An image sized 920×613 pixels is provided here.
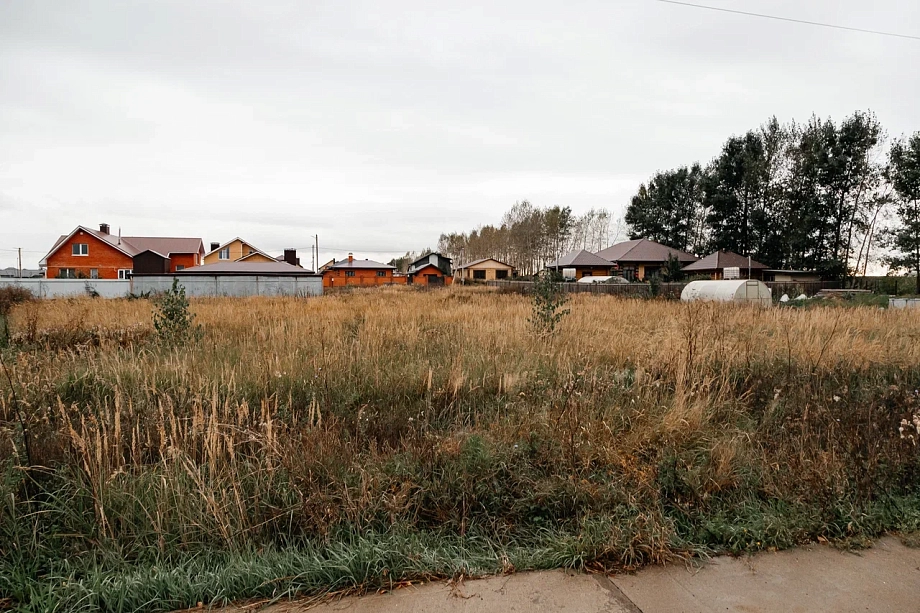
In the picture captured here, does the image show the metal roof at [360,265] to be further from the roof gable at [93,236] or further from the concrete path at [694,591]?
the concrete path at [694,591]

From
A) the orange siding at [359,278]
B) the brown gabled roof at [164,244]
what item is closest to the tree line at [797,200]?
the orange siding at [359,278]

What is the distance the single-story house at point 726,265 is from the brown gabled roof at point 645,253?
644 cm

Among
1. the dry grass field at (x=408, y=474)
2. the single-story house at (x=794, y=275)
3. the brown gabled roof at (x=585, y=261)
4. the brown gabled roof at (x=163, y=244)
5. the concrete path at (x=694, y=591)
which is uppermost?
the brown gabled roof at (x=163, y=244)

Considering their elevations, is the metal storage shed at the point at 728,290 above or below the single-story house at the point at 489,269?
below

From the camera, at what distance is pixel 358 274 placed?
6469 centimetres

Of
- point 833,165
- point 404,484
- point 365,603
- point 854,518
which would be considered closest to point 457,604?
point 365,603

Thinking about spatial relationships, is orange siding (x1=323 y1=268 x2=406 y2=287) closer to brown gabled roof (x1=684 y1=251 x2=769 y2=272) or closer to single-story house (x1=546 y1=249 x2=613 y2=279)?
single-story house (x1=546 y1=249 x2=613 y2=279)

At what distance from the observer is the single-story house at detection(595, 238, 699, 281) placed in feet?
167

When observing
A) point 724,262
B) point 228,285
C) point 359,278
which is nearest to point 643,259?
point 724,262

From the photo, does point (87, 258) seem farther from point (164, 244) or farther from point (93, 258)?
point (164, 244)

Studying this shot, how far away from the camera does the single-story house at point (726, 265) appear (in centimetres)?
4081

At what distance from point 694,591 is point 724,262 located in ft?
150

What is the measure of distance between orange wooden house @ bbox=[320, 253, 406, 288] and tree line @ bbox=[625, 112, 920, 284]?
1511 inches

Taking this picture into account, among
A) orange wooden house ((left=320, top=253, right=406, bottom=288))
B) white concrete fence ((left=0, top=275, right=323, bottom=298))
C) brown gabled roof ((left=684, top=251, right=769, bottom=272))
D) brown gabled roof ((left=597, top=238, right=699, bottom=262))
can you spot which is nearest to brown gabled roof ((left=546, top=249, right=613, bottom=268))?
brown gabled roof ((left=597, top=238, right=699, bottom=262))
